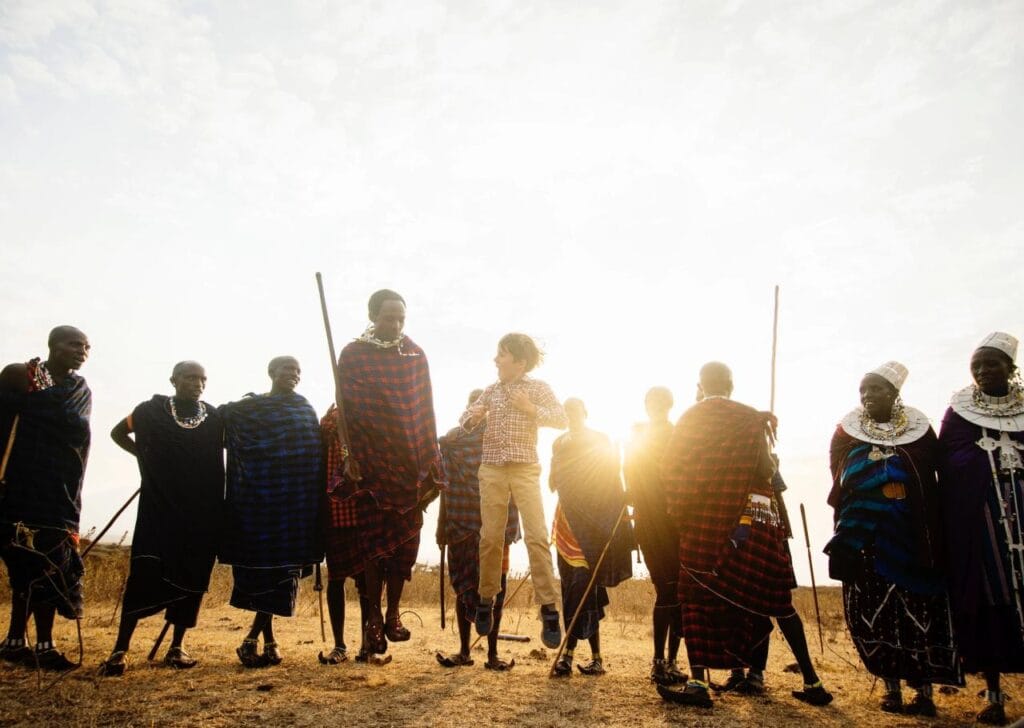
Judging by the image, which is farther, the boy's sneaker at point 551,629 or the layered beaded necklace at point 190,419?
the layered beaded necklace at point 190,419

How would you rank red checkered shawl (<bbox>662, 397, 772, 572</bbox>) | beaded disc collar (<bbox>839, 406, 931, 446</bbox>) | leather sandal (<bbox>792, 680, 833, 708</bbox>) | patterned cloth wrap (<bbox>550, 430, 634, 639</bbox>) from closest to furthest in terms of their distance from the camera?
Result: 1. leather sandal (<bbox>792, 680, 833, 708</bbox>)
2. red checkered shawl (<bbox>662, 397, 772, 572</bbox>)
3. beaded disc collar (<bbox>839, 406, 931, 446</bbox>)
4. patterned cloth wrap (<bbox>550, 430, 634, 639</bbox>)

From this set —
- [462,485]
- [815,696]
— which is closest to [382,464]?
[462,485]

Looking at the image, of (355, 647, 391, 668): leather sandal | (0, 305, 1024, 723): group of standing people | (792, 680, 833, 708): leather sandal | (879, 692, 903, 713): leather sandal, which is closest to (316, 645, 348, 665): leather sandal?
(0, 305, 1024, 723): group of standing people

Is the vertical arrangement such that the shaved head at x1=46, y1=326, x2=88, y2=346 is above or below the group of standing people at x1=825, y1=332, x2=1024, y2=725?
above

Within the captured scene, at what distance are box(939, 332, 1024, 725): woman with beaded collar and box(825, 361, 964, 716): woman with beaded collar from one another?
5.0 inches

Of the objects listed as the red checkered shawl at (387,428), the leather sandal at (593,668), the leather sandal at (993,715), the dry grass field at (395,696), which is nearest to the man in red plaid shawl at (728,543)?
the dry grass field at (395,696)

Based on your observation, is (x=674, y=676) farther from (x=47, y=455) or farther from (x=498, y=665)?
(x=47, y=455)

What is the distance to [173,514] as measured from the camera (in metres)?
5.52

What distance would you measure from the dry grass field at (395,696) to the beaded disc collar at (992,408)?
1919 millimetres

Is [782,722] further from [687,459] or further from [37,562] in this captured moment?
[37,562]

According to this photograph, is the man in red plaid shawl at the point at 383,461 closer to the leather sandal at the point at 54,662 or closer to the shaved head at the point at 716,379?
the leather sandal at the point at 54,662

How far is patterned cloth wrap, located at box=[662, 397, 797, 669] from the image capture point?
4.82m

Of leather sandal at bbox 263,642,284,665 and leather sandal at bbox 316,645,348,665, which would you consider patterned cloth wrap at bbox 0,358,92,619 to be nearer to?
leather sandal at bbox 263,642,284,665

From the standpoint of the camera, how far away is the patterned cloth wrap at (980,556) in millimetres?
4441
